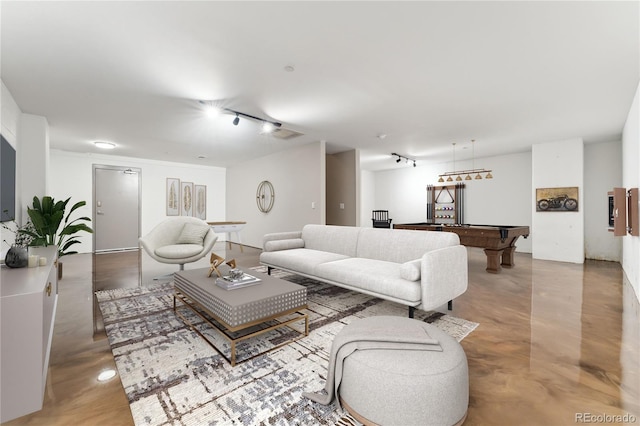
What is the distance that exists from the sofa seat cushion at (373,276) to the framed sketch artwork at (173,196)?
6594 millimetres

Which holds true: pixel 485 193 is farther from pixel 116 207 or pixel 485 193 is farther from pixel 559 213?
pixel 116 207

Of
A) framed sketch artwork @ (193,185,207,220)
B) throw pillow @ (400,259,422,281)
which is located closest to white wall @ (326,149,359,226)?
throw pillow @ (400,259,422,281)

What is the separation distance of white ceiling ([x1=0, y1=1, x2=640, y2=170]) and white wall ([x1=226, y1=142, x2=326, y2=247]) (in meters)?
1.26

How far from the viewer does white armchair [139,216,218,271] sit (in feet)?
13.3

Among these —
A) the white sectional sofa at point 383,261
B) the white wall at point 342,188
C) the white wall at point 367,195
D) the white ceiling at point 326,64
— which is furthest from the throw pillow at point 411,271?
the white wall at point 367,195

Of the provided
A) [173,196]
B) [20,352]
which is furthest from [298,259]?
[173,196]

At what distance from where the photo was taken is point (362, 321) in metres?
1.76

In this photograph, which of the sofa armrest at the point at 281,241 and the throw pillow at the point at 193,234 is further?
the throw pillow at the point at 193,234

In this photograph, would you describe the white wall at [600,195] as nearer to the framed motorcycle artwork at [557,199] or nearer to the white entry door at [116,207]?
the framed motorcycle artwork at [557,199]

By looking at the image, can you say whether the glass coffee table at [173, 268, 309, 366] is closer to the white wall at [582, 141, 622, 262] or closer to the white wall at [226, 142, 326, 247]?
the white wall at [226, 142, 326, 247]

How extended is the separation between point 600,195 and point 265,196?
7.63 metres

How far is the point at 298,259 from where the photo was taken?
3.57 meters

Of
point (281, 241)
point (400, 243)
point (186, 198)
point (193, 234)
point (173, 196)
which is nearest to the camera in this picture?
point (400, 243)

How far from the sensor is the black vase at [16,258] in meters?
2.13
